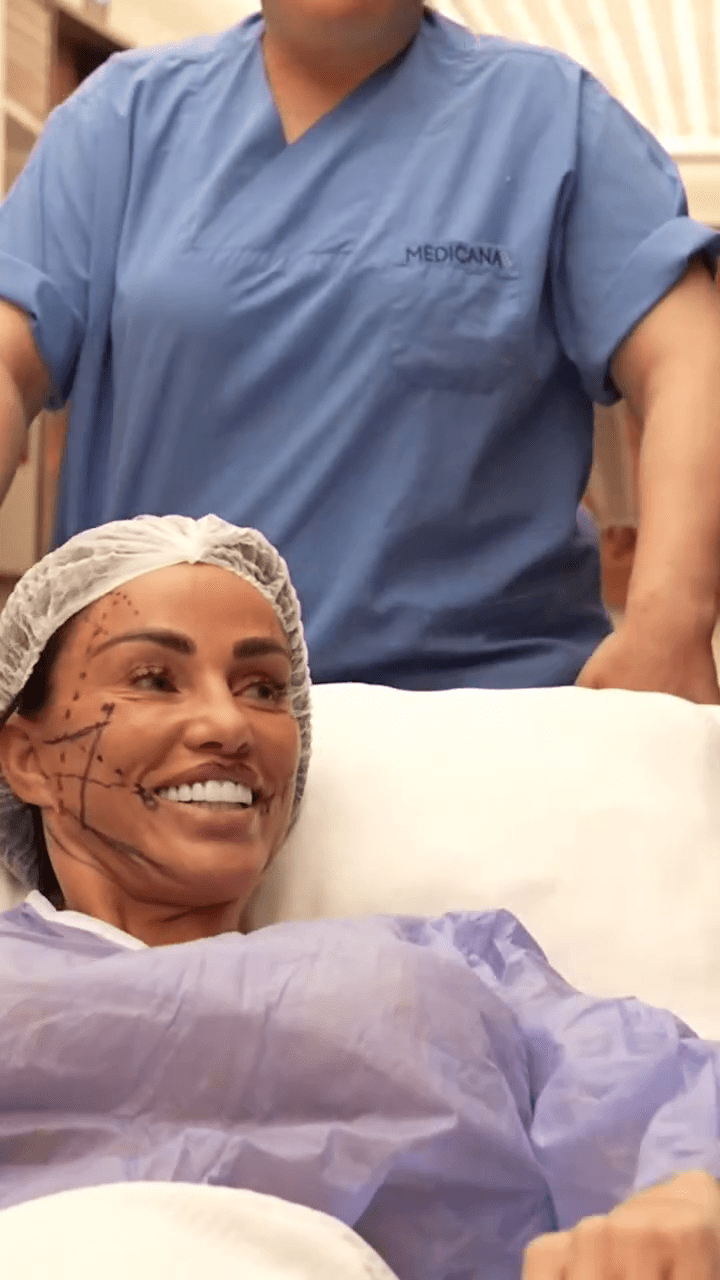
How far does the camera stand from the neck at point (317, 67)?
6.53 feet

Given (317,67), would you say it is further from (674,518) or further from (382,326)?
(674,518)

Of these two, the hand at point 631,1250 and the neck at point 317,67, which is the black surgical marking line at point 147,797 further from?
the neck at point 317,67

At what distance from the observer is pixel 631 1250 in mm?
919

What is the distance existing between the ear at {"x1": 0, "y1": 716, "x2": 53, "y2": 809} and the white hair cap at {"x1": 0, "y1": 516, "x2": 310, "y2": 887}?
0.06 feet

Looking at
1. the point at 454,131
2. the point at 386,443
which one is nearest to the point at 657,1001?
the point at 386,443

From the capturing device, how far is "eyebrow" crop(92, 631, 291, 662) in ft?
4.80

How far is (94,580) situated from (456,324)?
0.58m

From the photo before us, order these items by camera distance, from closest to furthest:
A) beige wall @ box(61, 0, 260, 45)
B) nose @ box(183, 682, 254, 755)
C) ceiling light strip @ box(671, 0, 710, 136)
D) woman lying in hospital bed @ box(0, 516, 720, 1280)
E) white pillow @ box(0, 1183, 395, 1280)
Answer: white pillow @ box(0, 1183, 395, 1280)
woman lying in hospital bed @ box(0, 516, 720, 1280)
nose @ box(183, 682, 254, 755)
beige wall @ box(61, 0, 260, 45)
ceiling light strip @ box(671, 0, 710, 136)

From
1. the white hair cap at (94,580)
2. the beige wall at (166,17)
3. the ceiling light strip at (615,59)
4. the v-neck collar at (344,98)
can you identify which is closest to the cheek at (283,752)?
the white hair cap at (94,580)

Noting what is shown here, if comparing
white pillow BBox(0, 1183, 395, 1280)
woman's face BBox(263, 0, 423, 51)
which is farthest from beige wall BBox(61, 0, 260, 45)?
white pillow BBox(0, 1183, 395, 1280)

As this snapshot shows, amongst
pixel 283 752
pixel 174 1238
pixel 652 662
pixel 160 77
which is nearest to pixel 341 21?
pixel 160 77

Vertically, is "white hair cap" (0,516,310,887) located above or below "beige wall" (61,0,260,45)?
above

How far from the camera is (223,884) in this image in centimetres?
141

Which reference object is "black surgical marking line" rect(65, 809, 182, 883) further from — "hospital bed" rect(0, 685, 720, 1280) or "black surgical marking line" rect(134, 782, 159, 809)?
"hospital bed" rect(0, 685, 720, 1280)
